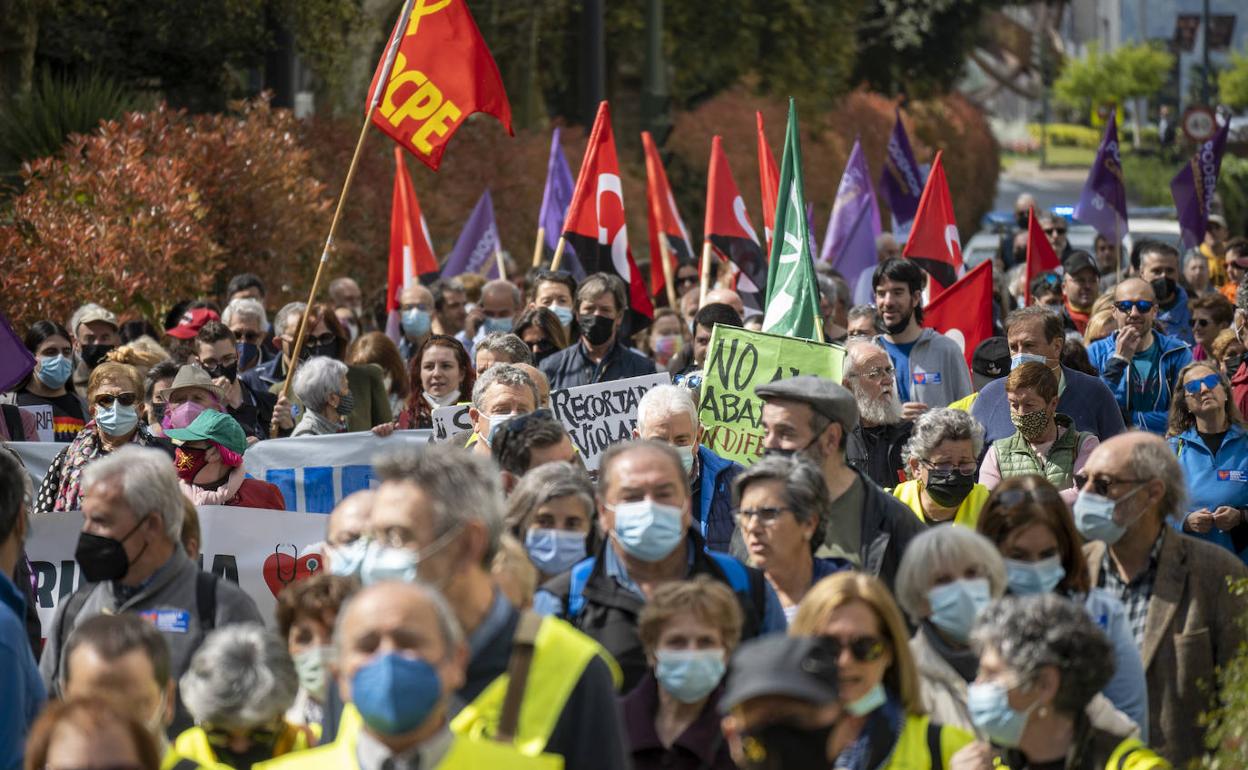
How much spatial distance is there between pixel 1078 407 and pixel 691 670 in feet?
13.8

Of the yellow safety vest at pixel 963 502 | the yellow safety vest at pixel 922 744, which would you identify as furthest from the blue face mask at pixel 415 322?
the yellow safety vest at pixel 922 744

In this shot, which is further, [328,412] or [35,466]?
[328,412]

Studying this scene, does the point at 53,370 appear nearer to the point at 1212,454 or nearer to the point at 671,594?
the point at 1212,454

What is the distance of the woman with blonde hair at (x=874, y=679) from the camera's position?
4746mm

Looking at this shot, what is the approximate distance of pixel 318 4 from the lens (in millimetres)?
19391

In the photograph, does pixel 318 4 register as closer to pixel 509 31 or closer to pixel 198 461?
pixel 509 31

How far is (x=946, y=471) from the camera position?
700 cm

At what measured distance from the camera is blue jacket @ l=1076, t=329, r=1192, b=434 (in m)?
10.5

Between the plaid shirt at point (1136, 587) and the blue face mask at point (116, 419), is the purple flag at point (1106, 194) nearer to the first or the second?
the blue face mask at point (116, 419)

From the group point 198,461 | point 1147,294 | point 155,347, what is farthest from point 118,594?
point 1147,294

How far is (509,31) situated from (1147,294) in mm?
19295

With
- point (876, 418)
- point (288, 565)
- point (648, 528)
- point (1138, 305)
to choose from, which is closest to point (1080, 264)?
point (1138, 305)

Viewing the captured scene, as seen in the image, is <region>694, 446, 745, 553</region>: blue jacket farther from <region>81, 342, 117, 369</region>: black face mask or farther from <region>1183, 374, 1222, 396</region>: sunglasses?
<region>81, 342, 117, 369</region>: black face mask

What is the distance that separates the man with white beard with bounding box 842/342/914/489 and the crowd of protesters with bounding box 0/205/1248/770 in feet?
0.04
